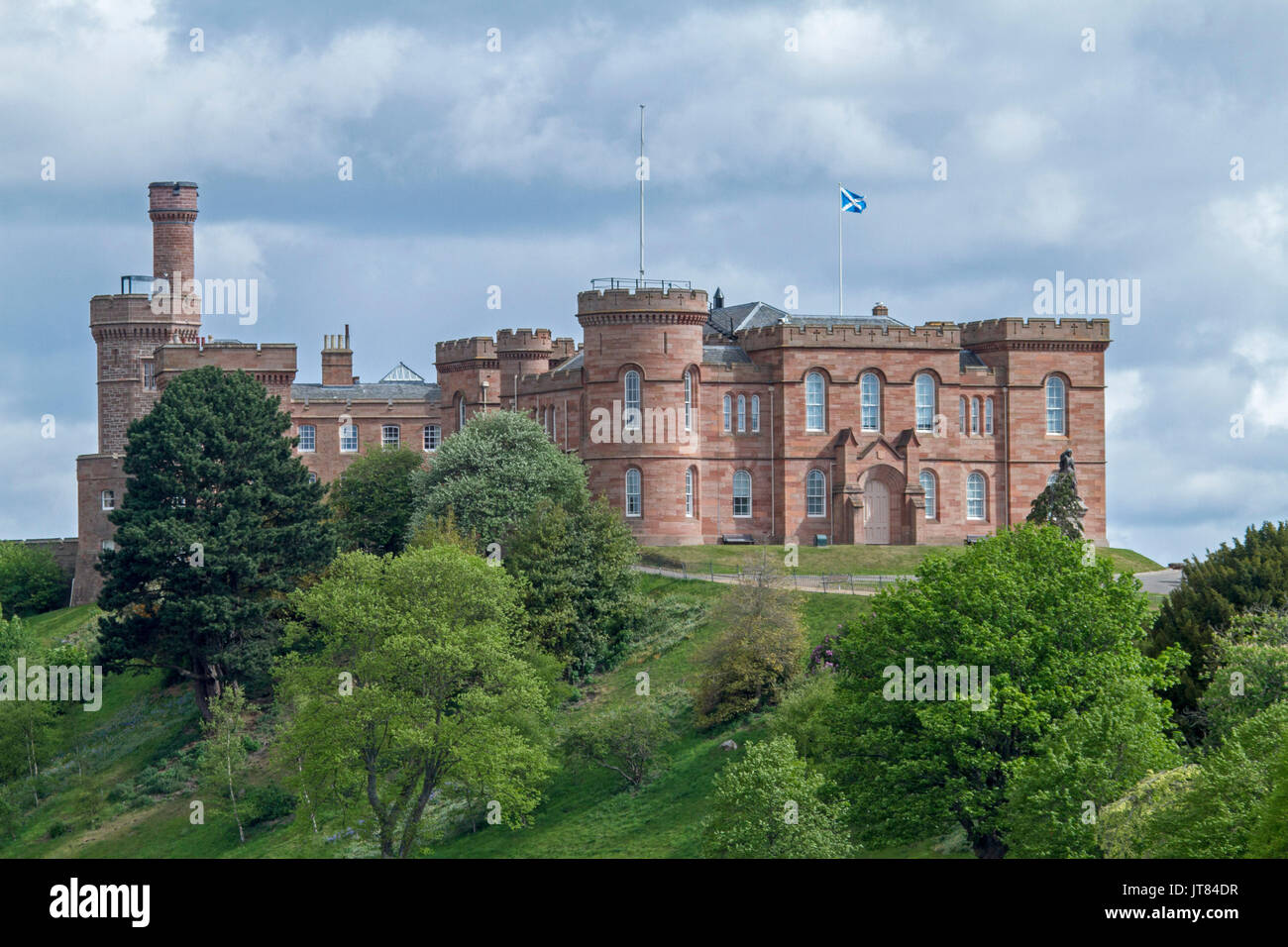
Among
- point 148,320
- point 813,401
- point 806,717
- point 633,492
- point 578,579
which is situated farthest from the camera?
point 148,320

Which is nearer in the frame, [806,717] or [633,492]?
[806,717]

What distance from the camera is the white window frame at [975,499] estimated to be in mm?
79562

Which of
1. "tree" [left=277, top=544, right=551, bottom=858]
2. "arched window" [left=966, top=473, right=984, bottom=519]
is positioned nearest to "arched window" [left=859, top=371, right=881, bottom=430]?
"arched window" [left=966, top=473, right=984, bottom=519]

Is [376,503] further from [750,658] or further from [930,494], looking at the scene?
[750,658]

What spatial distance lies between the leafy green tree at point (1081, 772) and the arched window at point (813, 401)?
38.0m

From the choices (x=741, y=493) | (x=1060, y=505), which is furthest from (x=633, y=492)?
(x=1060, y=505)

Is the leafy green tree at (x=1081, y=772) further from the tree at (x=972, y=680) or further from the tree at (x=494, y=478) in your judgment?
the tree at (x=494, y=478)

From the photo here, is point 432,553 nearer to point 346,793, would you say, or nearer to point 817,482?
point 346,793

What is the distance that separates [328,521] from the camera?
69438mm

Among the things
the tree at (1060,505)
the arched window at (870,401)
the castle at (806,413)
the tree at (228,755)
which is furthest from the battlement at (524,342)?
the tree at (1060,505)

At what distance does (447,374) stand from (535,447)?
19164mm

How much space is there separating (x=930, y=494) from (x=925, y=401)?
3985 millimetres

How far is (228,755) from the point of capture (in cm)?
5934
